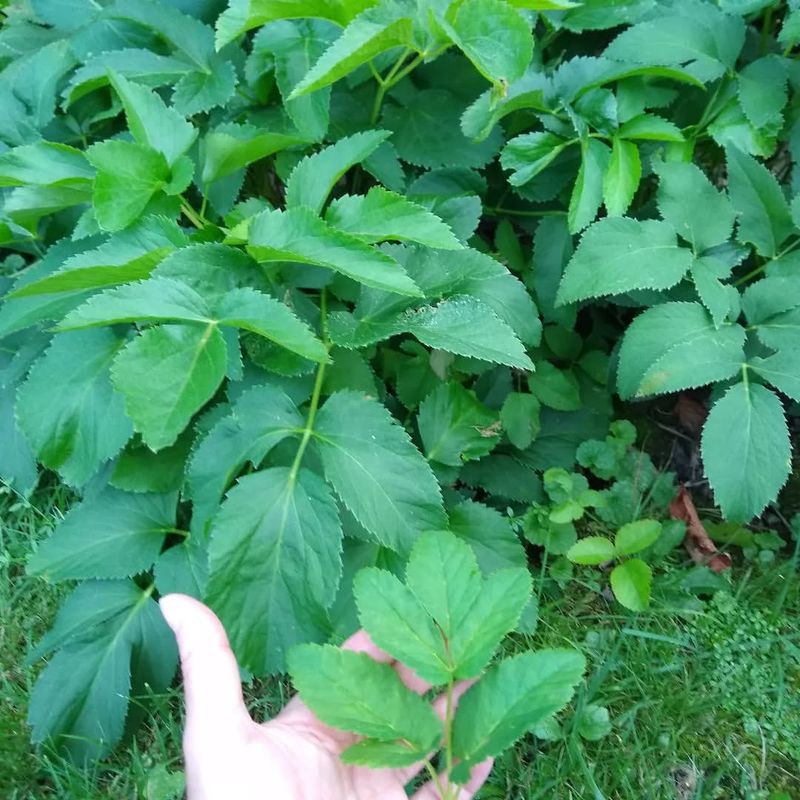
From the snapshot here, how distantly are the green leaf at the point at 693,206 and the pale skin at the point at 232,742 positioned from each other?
103cm

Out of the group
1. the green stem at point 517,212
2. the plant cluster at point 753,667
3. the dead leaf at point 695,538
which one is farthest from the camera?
the dead leaf at point 695,538

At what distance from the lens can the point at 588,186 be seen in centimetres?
136

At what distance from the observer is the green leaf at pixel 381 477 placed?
3.80 ft

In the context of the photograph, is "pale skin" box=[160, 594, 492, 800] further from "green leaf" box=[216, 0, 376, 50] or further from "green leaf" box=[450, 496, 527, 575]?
"green leaf" box=[216, 0, 376, 50]

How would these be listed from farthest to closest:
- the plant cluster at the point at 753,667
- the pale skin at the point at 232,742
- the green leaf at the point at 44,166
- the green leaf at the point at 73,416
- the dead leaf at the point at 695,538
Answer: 1. the dead leaf at the point at 695,538
2. the plant cluster at the point at 753,667
3. the green leaf at the point at 73,416
4. the green leaf at the point at 44,166
5. the pale skin at the point at 232,742

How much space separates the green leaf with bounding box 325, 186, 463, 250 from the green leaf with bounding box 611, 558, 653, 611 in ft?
2.52

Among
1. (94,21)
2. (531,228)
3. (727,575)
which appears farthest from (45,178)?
(727,575)

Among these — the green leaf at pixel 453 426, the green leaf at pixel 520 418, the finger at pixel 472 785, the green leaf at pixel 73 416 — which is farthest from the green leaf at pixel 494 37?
the finger at pixel 472 785

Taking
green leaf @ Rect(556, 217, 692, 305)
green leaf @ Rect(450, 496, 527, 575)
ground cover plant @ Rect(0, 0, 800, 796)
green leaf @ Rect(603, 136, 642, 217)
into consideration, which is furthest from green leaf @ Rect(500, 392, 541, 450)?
green leaf @ Rect(603, 136, 642, 217)

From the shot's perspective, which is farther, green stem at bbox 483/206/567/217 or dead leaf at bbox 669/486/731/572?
dead leaf at bbox 669/486/731/572

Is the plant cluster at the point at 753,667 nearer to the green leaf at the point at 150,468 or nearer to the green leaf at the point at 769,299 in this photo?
the green leaf at the point at 769,299

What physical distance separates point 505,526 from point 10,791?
1.08m

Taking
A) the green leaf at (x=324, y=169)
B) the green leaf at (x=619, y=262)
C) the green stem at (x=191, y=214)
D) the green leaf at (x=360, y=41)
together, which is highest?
the green leaf at (x=360, y=41)

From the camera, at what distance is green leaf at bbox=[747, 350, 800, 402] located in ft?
4.25
